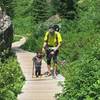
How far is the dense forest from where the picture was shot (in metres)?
9.48

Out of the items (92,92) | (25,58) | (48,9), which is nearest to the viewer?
(92,92)

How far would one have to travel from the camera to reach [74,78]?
9680 millimetres

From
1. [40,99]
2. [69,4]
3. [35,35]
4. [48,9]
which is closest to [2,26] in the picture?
[40,99]

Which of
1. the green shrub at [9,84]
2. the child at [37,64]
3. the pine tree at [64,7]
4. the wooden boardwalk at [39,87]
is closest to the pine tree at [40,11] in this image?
the pine tree at [64,7]

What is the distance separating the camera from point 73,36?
23203 millimetres

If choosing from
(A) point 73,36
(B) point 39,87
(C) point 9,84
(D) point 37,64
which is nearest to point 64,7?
(A) point 73,36

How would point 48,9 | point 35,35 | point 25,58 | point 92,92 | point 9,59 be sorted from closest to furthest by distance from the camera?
point 92,92 < point 9,59 < point 25,58 < point 35,35 < point 48,9

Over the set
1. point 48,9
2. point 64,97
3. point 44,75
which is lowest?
point 48,9

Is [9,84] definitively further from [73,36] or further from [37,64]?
[73,36]

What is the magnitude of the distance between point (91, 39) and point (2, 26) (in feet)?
11.9

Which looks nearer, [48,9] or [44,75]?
[44,75]

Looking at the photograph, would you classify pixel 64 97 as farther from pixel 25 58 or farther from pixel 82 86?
pixel 25 58

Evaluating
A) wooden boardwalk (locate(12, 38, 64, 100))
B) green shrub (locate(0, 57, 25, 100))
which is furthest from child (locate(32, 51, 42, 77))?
green shrub (locate(0, 57, 25, 100))

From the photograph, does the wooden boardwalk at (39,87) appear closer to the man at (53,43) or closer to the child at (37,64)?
the child at (37,64)
